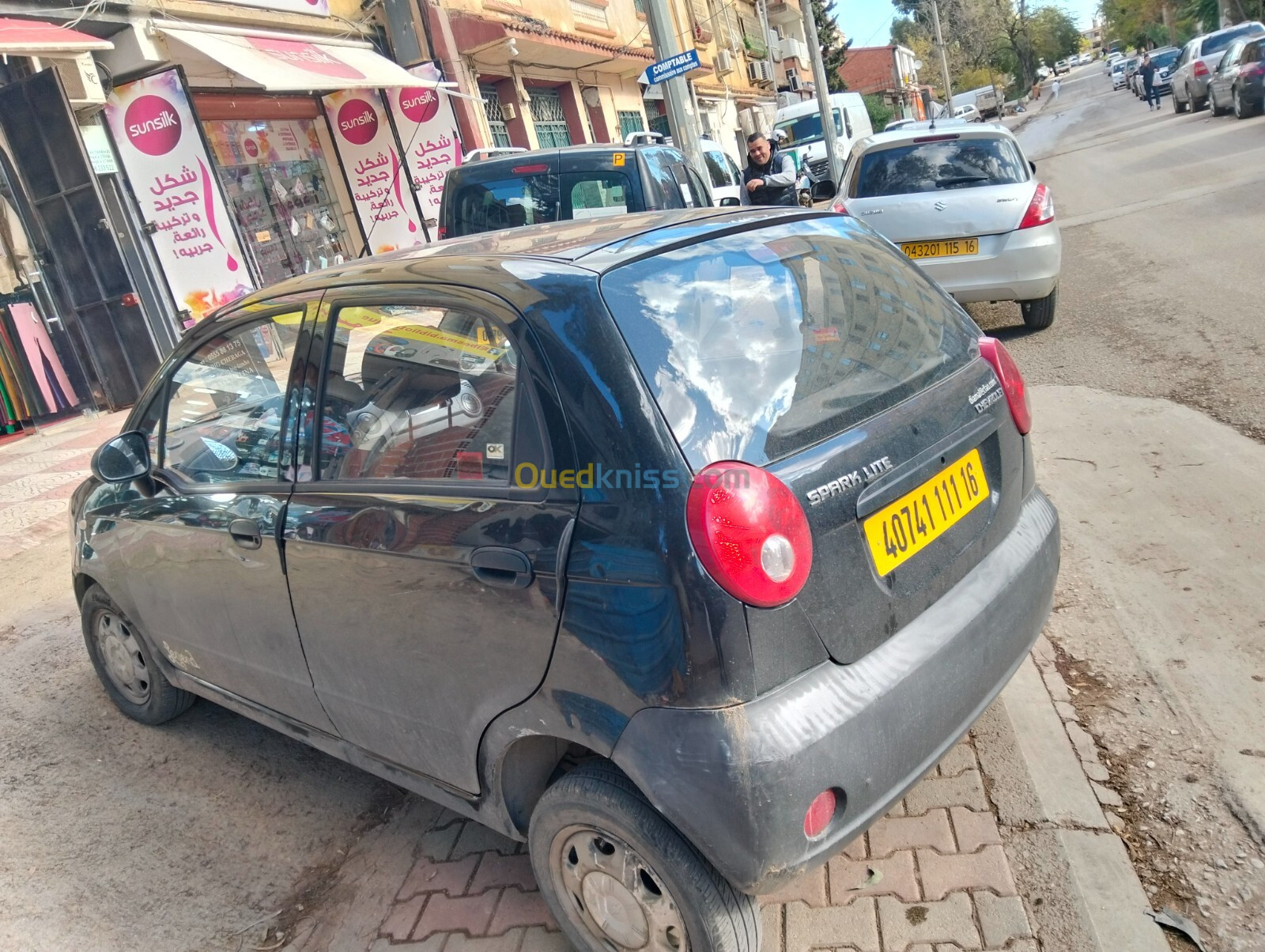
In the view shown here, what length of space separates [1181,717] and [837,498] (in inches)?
68.1

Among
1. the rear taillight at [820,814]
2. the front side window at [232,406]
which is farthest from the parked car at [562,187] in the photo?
the rear taillight at [820,814]

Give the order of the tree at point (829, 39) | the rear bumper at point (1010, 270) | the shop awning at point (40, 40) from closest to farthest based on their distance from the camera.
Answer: the rear bumper at point (1010, 270) → the shop awning at point (40, 40) → the tree at point (829, 39)

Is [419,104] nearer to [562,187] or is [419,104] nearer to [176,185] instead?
[176,185]

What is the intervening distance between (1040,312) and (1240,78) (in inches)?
714

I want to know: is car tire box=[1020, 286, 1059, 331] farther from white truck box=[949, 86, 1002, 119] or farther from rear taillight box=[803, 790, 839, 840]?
white truck box=[949, 86, 1002, 119]

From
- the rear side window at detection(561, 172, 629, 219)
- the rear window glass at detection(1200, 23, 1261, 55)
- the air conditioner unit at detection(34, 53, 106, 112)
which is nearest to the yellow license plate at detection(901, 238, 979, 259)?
the rear side window at detection(561, 172, 629, 219)

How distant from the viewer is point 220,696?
11.4 ft

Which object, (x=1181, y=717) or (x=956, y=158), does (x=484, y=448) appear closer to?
(x=1181, y=717)

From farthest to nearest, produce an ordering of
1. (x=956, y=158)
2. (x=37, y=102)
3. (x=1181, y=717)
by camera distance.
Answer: (x=37, y=102), (x=956, y=158), (x=1181, y=717)

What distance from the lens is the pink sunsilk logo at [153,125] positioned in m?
10.0

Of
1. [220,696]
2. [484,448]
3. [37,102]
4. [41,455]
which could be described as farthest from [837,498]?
[37,102]

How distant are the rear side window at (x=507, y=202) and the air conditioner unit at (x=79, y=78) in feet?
14.1

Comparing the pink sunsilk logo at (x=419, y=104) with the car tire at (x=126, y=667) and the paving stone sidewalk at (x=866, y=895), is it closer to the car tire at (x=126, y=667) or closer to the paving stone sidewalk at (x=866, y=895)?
the car tire at (x=126, y=667)

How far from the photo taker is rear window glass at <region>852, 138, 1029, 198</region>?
7.85 metres
